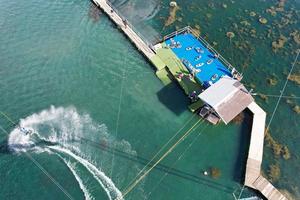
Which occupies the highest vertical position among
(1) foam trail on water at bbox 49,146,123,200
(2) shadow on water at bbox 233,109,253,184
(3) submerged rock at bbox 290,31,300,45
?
(1) foam trail on water at bbox 49,146,123,200

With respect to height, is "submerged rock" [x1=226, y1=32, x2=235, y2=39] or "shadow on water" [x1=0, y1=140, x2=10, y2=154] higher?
"shadow on water" [x1=0, y1=140, x2=10, y2=154]

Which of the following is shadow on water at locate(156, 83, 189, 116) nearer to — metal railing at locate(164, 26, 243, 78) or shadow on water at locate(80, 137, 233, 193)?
shadow on water at locate(80, 137, 233, 193)

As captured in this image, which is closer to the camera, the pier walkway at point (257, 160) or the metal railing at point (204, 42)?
the pier walkway at point (257, 160)

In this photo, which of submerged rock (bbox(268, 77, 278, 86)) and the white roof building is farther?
submerged rock (bbox(268, 77, 278, 86))

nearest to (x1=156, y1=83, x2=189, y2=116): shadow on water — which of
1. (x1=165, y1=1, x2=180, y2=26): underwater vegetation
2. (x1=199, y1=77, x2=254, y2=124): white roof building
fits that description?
(x1=199, y1=77, x2=254, y2=124): white roof building

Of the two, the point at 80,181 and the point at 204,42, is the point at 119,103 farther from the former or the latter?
Result: the point at 204,42

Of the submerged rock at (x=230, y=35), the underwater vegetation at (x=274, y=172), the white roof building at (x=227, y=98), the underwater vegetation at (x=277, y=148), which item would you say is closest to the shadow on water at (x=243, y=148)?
the white roof building at (x=227, y=98)

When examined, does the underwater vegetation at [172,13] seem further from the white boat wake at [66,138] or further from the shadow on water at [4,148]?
the shadow on water at [4,148]

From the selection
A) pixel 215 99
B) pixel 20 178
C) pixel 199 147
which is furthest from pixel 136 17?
pixel 20 178
